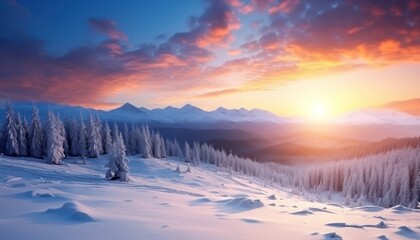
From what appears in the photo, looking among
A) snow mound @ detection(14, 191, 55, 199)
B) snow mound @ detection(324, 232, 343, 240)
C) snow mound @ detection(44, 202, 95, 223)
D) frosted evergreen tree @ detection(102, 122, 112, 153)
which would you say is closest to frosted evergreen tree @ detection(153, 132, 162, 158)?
frosted evergreen tree @ detection(102, 122, 112, 153)

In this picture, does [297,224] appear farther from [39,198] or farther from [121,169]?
[121,169]

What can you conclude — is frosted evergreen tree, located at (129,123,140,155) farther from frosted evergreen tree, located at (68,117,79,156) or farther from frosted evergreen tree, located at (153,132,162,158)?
frosted evergreen tree, located at (68,117,79,156)

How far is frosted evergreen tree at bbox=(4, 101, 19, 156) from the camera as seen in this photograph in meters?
62.5

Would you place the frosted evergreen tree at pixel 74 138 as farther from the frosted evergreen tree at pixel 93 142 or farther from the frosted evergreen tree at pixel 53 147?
the frosted evergreen tree at pixel 53 147

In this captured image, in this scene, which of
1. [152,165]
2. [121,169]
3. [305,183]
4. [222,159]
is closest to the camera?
[121,169]

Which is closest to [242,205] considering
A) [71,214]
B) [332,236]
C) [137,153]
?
[332,236]

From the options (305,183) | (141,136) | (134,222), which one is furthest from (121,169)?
(305,183)

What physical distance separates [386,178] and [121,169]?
3343 inches

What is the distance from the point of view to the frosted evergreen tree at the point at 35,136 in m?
67.3

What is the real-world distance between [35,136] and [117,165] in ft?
122

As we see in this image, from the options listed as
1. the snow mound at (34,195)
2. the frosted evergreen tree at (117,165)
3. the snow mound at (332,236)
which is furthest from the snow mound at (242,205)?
the frosted evergreen tree at (117,165)

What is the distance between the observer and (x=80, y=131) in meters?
77.0

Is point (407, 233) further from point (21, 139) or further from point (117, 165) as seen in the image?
point (21, 139)

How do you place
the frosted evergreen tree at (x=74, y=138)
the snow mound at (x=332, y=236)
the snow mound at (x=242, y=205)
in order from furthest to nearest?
the frosted evergreen tree at (x=74, y=138), the snow mound at (x=242, y=205), the snow mound at (x=332, y=236)
